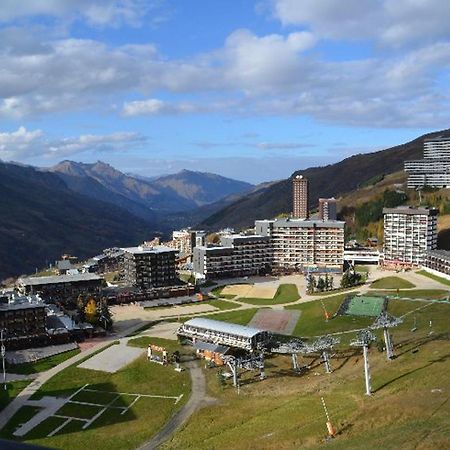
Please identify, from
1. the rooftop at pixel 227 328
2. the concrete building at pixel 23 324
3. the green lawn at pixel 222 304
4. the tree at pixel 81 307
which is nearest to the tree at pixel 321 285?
the green lawn at pixel 222 304

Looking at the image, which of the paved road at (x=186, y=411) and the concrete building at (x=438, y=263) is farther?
the concrete building at (x=438, y=263)

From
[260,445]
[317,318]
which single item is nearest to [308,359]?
[317,318]

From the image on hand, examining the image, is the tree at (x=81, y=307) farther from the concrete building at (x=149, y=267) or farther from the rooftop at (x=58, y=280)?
the concrete building at (x=149, y=267)

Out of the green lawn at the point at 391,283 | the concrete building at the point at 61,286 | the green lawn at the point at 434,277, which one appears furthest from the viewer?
the green lawn at the point at 434,277

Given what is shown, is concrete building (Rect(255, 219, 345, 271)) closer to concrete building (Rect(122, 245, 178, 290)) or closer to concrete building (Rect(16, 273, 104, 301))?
concrete building (Rect(122, 245, 178, 290))

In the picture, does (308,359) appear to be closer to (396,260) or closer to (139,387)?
(139,387)

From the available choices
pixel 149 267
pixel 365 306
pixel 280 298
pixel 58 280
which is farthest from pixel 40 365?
pixel 365 306
